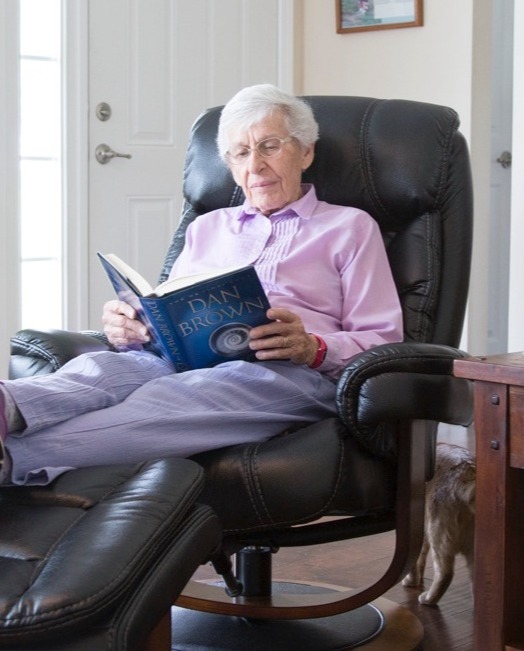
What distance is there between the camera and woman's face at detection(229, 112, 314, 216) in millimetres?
2176

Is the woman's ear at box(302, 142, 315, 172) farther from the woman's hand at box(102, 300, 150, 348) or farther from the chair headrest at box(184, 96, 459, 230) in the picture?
the woman's hand at box(102, 300, 150, 348)

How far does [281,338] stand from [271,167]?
1.52ft

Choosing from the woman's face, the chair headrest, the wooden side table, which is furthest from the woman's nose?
the wooden side table

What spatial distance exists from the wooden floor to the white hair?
0.94 m

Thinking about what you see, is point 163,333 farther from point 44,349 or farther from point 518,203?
point 518,203

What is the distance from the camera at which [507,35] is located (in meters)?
4.73

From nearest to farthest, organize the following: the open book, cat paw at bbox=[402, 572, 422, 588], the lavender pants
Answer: the lavender pants < the open book < cat paw at bbox=[402, 572, 422, 588]

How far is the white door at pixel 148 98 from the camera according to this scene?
12.2 ft

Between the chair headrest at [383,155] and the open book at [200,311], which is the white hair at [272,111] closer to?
the chair headrest at [383,155]

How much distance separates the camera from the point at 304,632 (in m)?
2.05

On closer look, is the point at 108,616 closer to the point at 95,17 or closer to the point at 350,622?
the point at 350,622

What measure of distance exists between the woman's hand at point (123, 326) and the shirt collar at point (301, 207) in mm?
348

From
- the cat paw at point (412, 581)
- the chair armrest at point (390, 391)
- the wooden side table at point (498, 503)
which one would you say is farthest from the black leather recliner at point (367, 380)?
the cat paw at point (412, 581)

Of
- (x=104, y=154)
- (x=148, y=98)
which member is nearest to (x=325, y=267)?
(x=104, y=154)
